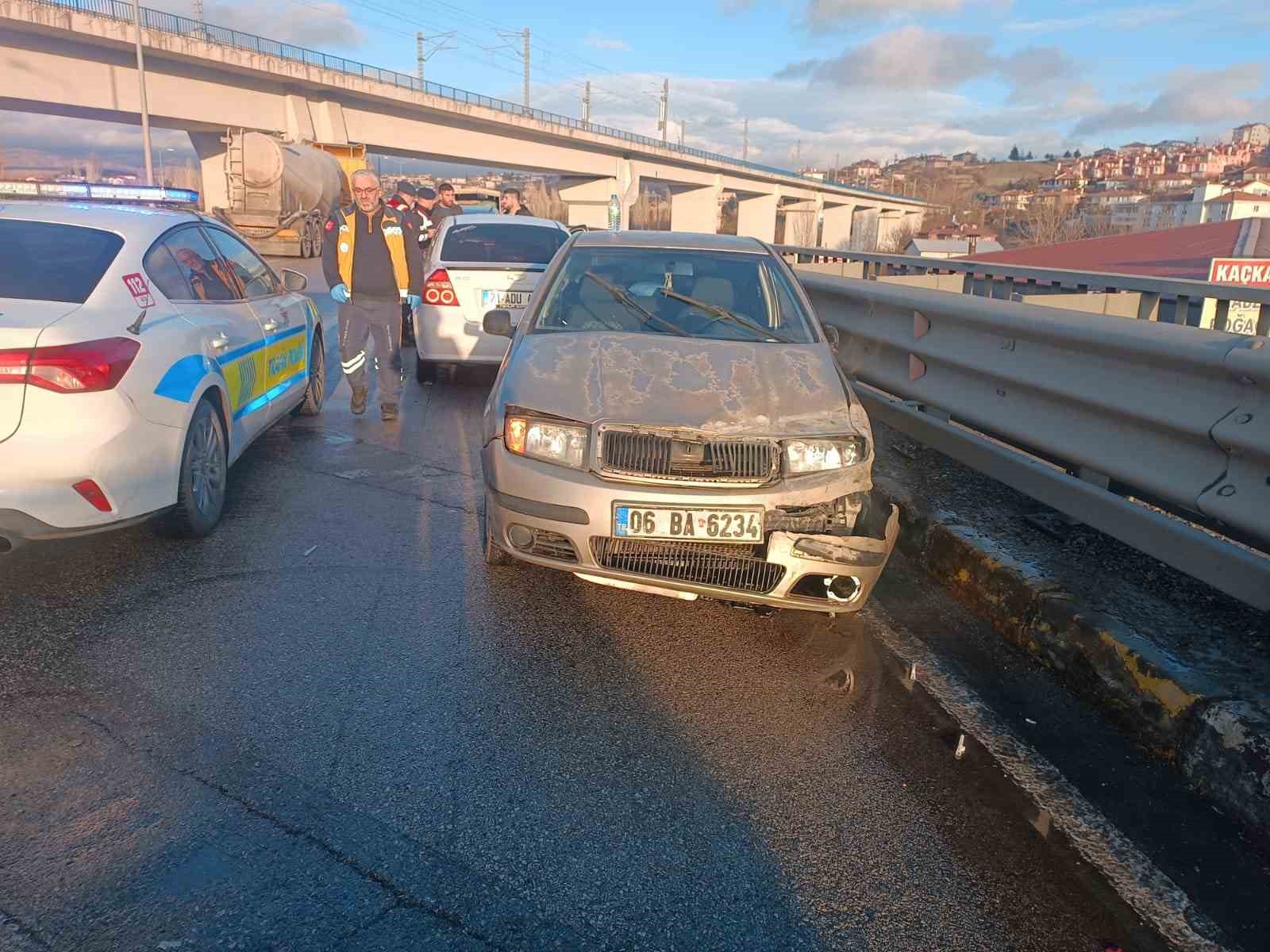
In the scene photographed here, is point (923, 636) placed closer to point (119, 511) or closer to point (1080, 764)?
point (1080, 764)

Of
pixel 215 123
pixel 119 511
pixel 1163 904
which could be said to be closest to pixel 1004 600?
pixel 1163 904

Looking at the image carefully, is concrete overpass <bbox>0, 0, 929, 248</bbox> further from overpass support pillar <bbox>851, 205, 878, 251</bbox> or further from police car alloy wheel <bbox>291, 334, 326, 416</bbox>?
overpass support pillar <bbox>851, 205, 878, 251</bbox>

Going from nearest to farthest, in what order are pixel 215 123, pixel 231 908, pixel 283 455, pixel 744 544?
1. pixel 231 908
2. pixel 744 544
3. pixel 283 455
4. pixel 215 123

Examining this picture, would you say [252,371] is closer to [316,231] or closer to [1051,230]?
[316,231]

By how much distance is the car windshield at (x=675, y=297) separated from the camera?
515 centimetres

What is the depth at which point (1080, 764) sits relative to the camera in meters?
3.13

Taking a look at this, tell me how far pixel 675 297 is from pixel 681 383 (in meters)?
1.27

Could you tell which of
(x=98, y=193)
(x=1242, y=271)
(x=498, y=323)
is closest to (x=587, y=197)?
(x=98, y=193)

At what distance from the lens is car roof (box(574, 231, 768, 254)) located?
5887mm

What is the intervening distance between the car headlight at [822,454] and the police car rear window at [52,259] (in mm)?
3220

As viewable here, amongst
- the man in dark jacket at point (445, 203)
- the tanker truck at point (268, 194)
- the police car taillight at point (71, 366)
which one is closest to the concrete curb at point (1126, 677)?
the police car taillight at point (71, 366)

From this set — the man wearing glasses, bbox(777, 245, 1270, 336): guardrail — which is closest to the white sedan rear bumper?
the man wearing glasses

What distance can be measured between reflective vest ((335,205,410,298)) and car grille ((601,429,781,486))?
4938mm

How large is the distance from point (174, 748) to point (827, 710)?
218cm
